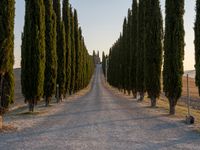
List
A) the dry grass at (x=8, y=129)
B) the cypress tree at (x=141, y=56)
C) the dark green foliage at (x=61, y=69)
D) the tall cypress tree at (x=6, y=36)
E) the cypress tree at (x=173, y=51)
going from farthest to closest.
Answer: the dark green foliage at (x=61, y=69), the cypress tree at (x=141, y=56), the cypress tree at (x=173, y=51), the tall cypress tree at (x=6, y=36), the dry grass at (x=8, y=129)

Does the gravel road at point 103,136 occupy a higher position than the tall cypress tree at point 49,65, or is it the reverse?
the tall cypress tree at point 49,65

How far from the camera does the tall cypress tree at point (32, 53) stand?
26.3 m

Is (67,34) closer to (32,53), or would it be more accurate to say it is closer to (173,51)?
(32,53)

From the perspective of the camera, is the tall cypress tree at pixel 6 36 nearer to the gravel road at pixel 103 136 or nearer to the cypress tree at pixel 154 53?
the gravel road at pixel 103 136

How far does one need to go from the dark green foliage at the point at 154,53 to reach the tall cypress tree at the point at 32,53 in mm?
9084

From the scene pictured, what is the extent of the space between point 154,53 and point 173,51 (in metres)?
6.90

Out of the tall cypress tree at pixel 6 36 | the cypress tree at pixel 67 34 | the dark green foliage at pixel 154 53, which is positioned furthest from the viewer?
the cypress tree at pixel 67 34

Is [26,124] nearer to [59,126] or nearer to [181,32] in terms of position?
[59,126]

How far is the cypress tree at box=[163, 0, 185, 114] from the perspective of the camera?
24.6 meters

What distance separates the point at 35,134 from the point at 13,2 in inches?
260

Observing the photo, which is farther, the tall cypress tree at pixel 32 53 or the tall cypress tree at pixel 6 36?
the tall cypress tree at pixel 32 53

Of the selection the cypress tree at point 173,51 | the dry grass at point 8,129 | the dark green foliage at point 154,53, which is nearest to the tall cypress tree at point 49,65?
the dark green foliage at point 154,53

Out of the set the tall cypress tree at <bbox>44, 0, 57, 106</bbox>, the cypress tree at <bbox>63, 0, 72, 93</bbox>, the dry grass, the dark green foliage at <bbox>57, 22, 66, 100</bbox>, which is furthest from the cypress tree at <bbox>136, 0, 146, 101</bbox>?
the dry grass

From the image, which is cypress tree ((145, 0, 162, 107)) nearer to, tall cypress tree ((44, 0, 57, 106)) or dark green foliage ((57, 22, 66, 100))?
tall cypress tree ((44, 0, 57, 106))
